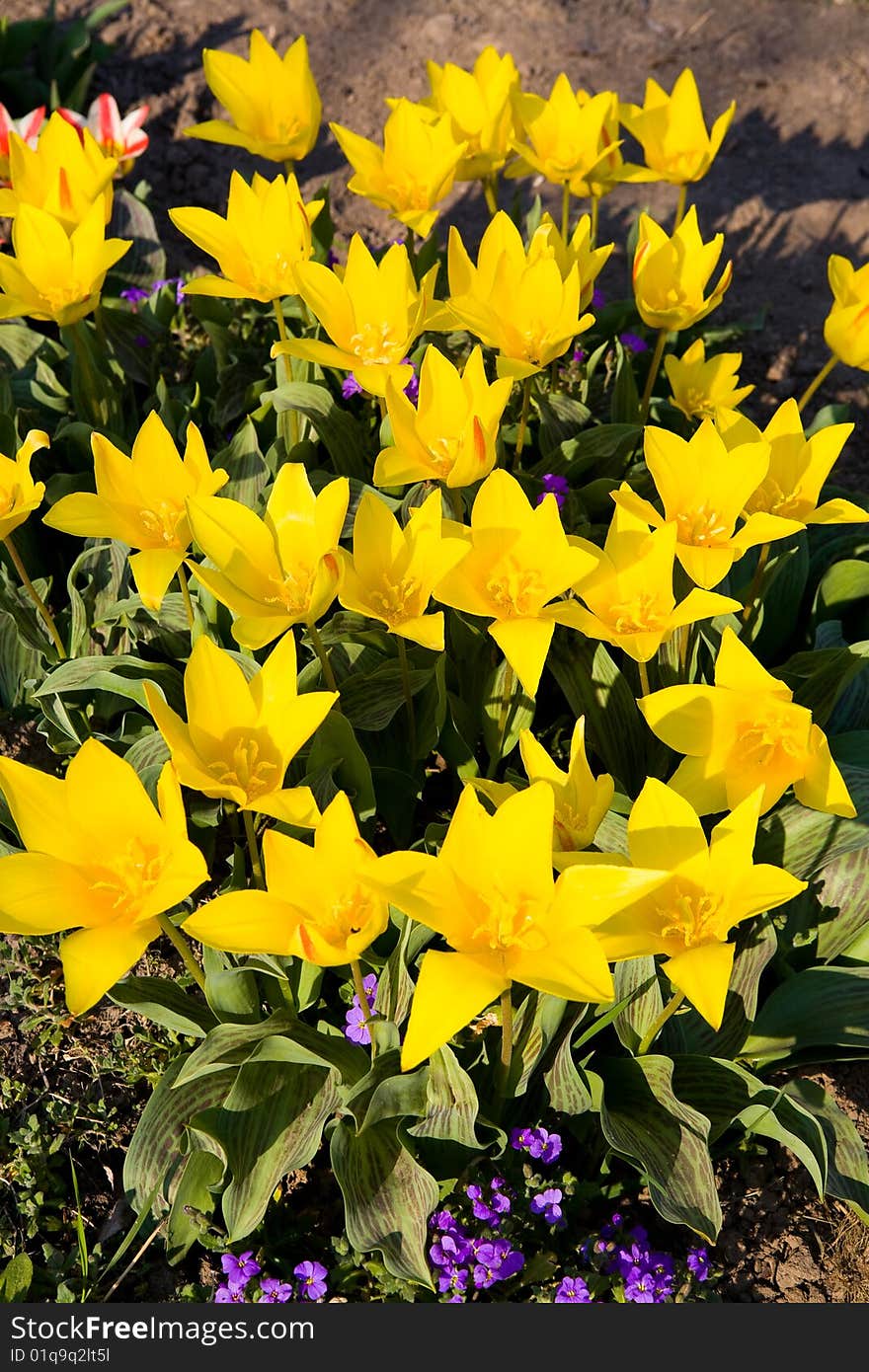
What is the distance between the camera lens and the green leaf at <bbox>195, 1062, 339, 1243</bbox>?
197cm

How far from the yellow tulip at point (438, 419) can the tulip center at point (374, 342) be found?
0.87ft

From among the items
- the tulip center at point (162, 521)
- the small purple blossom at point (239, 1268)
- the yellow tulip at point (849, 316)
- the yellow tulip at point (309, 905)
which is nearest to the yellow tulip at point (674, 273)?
the yellow tulip at point (849, 316)

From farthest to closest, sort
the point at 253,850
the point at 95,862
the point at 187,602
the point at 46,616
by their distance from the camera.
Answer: the point at 46,616 → the point at 187,602 → the point at 253,850 → the point at 95,862

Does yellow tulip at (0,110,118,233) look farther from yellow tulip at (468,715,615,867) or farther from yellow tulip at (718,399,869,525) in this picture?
yellow tulip at (468,715,615,867)

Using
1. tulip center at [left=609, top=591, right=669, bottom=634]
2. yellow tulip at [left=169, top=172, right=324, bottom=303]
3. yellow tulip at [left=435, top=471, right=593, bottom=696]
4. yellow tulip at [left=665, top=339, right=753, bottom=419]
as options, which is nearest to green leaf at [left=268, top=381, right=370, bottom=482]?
yellow tulip at [left=169, top=172, right=324, bottom=303]

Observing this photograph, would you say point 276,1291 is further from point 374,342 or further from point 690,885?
point 374,342

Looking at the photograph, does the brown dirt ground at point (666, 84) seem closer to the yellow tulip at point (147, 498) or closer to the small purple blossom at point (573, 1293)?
the yellow tulip at point (147, 498)

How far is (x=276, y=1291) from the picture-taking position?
6.59ft

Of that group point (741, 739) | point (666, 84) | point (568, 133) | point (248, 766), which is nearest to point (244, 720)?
point (248, 766)

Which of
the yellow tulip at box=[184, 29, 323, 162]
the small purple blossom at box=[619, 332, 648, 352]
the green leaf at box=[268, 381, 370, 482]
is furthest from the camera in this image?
the small purple blossom at box=[619, 332, 648, 352]

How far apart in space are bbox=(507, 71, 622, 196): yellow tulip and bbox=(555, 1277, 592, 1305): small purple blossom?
97.8 inches

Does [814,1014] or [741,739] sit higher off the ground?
[741,739]

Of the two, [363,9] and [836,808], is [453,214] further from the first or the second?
[836,808]

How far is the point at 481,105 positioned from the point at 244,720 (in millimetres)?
1929
